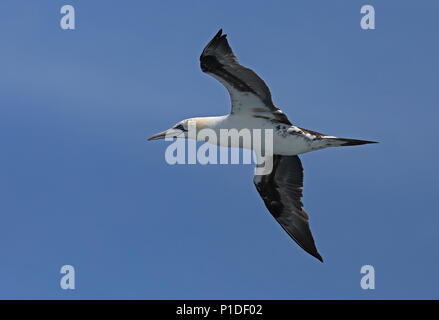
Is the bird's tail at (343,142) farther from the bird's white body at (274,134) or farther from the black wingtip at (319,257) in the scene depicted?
the black wingtip at (319,257)

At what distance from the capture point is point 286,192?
2331 centimetres

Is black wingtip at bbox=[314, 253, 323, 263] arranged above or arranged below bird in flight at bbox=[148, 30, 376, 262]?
below

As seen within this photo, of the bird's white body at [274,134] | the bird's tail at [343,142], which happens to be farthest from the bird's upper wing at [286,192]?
the bird's tail at [343,142]

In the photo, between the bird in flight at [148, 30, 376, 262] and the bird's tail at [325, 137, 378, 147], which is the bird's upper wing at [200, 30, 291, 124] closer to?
the bird in flight at [148, 30, 376, 262]

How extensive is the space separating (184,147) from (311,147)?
3485 millimetres

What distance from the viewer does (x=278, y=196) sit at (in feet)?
76.5

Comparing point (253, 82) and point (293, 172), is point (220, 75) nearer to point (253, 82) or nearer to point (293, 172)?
point (253, 82)

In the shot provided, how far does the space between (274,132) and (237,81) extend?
1.70 metres

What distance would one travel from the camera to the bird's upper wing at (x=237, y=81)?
2038cm

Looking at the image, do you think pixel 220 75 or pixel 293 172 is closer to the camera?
pixel 220 75

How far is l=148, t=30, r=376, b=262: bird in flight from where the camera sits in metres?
20.5

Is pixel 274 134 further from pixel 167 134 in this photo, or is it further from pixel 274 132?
pixel 167 134

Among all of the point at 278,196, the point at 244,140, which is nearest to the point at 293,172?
the point at 278,196

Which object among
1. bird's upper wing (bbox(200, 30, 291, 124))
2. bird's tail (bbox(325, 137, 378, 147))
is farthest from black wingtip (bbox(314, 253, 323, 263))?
bird's upper wing (bbox(200, 30, 291, 124))
